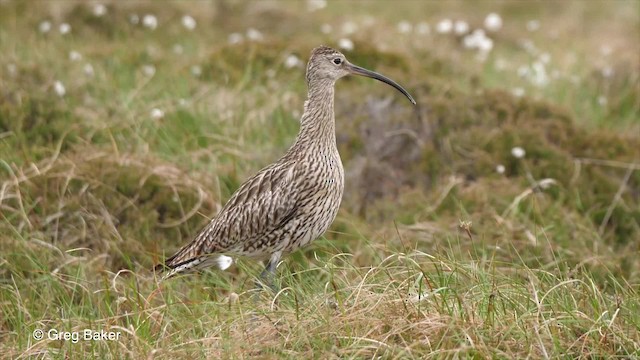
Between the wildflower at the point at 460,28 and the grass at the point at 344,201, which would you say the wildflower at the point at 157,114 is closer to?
the grass at the point at 344,201

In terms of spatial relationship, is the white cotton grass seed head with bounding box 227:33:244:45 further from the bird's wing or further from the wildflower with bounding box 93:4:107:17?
the bird's wing

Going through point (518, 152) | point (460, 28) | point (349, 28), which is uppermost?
point (460, 28)

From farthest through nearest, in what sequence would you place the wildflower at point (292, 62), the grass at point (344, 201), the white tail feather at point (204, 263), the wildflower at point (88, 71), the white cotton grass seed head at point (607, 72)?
1. the white cotton grass seed head at point (607, 72)
2. the wildflower at point (292, 62)
3. the wildflower at point (88, 71)
4. the white tail feather at point (204, 263)
5. the grass at point (344, 201)

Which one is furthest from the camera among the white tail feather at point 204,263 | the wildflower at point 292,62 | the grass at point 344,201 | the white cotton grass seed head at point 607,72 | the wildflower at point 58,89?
the white cotton grass seed head at point 607,72

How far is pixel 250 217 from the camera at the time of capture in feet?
22.9

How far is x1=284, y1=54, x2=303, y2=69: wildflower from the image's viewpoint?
11.2m

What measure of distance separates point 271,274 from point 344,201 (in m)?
2.37

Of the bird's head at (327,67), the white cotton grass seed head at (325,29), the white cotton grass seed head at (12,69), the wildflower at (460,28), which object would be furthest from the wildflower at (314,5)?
the bird's head at (327,67)

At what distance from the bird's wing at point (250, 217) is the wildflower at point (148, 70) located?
413 cm

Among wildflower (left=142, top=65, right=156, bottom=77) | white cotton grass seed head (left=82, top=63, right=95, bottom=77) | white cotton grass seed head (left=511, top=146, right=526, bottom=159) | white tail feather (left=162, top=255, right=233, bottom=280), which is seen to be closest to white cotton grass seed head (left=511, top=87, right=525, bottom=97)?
white cotton grass seed head (left=511, top=146, right=526, bottom=159)

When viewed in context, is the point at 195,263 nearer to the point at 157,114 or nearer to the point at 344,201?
the point at 344,201

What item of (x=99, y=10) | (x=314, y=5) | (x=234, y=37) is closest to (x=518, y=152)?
(x=234, y=37)

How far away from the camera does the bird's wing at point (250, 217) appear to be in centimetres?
688

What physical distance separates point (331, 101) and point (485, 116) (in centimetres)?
312
